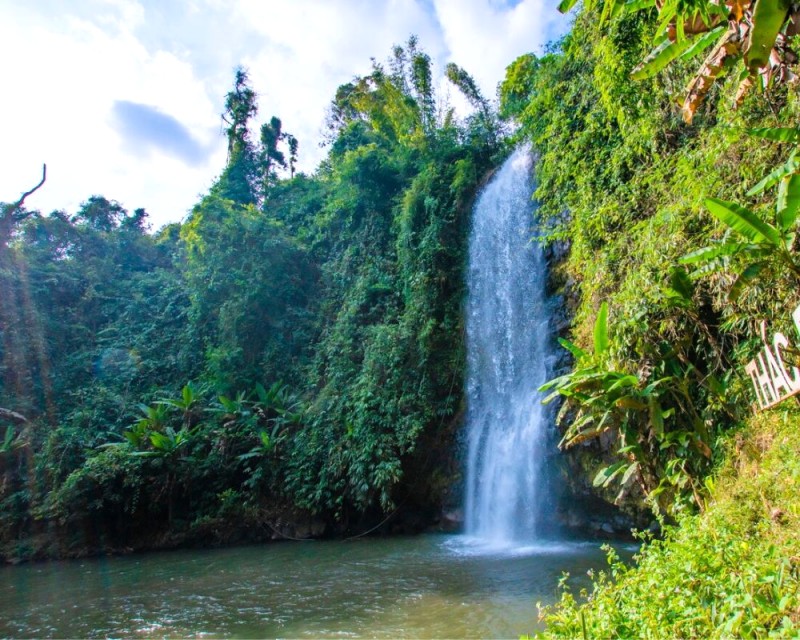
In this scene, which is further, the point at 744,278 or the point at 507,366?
the point at 507,366

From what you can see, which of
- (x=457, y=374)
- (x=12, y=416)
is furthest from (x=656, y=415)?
(x=12, y=416)

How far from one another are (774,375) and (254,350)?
1276cm

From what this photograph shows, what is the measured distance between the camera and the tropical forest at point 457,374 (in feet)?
12.0

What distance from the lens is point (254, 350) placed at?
556 inches

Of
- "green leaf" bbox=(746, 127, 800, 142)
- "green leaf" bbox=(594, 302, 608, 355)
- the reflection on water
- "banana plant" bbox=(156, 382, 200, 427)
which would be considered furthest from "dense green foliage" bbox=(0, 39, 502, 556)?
"green leaf" bbox=(746, 127, 800, 142)

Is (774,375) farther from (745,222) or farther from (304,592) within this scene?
(304,592)

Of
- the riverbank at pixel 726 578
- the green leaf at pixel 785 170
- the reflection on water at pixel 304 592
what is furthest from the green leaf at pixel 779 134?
the reflection on water at pixel 304 592

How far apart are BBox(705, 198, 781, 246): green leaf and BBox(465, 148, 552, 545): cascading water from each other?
530cm

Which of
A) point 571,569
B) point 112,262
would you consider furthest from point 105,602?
point 112,262

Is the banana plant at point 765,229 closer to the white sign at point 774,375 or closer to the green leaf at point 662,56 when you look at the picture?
the white sign at point 774,375

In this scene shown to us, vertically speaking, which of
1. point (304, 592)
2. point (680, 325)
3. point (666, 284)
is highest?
point (666, 284)

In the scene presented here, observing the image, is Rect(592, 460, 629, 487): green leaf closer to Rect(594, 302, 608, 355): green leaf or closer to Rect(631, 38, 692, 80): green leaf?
Rect(594, 302, 608, 355): green leaf

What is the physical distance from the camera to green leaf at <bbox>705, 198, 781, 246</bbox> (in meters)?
3.56

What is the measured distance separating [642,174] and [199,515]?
10.4 metres
